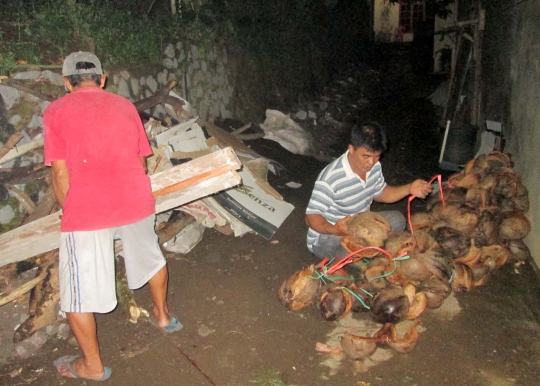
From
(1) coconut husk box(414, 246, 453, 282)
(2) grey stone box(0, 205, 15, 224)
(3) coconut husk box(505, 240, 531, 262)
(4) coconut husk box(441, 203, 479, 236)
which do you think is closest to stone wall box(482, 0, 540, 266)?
(3) coconut husk box(505, 240, 531, 262)

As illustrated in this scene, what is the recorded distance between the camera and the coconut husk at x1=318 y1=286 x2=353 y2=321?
126 inches

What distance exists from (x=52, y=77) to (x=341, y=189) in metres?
3.25

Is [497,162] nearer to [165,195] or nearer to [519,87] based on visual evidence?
[519,87]

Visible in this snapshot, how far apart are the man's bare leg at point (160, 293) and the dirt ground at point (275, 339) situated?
0.16m

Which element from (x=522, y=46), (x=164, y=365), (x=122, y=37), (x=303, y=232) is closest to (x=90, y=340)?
(x=164, y=365)

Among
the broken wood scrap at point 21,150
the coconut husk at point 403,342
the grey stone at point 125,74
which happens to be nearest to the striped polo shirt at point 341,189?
the coconut husk at point 403,342

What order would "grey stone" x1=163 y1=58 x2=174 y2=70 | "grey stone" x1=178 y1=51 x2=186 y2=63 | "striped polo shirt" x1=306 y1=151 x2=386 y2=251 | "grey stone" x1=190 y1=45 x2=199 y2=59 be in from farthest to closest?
"grey stone" x1=190 y1=45 x2=199 y2=59, "grey stone" x1=178 y1=51 x2=186 y2=63, "grey stone" x1=163 y1=58 x2=174 y2=70, "striped polo shirt" x1=306 y1=151 x2=386 y2=251

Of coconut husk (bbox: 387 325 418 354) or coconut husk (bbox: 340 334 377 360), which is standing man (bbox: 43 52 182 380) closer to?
coconut husk (bbox: 340 334 377 360)

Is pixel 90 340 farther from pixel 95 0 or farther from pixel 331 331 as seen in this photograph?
pixel 95 0

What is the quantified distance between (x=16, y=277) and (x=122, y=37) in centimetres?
349

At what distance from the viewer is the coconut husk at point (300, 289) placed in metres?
3.29

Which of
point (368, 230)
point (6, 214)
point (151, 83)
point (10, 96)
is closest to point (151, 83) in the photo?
point (151, 83)

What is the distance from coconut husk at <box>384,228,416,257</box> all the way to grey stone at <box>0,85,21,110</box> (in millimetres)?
3688

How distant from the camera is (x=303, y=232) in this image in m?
5.14
